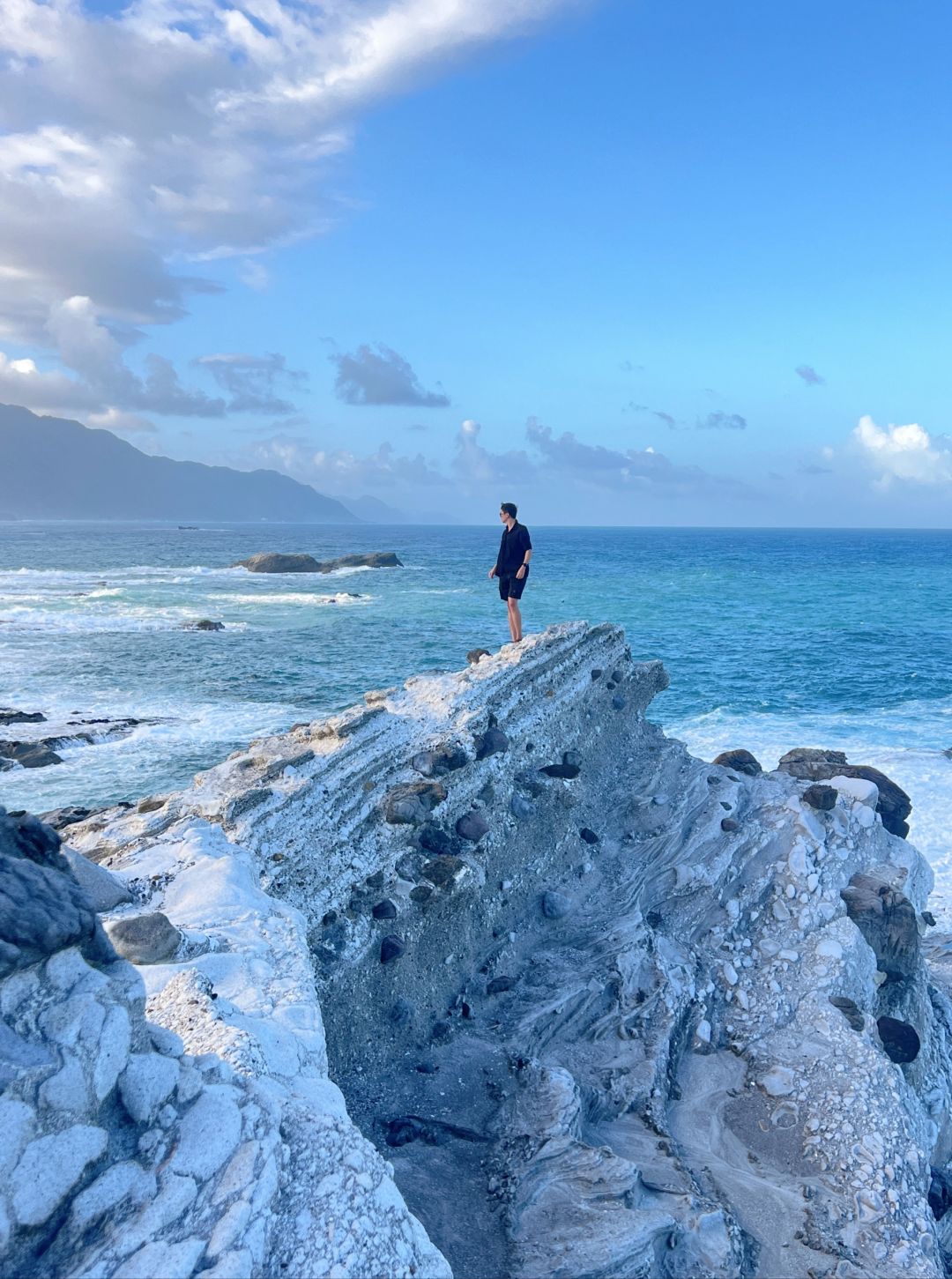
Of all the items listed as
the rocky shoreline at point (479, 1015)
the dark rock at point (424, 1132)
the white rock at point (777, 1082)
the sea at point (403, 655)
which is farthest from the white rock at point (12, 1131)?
the sea at point (403, 655)

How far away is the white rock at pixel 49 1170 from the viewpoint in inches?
160

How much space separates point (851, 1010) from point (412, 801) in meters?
5.99

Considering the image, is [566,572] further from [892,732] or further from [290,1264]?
[290,1264]

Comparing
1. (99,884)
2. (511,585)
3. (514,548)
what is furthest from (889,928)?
(99,884)

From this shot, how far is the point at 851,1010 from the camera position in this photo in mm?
10070

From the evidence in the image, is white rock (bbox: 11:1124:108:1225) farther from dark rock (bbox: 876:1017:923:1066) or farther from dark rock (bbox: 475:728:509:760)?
dark rock (bbox: 876:1017:923:1066)

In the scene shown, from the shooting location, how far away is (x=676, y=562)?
112312 millimetres

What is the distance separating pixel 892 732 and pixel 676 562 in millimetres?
86190

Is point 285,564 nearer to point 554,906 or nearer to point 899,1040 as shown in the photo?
point 554,906

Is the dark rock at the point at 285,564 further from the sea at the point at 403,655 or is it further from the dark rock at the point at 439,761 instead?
the dark rock at the point at 439,761

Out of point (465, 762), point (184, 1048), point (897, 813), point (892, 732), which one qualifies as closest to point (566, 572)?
point (892, 732)

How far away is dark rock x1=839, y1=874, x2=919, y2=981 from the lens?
11.6m

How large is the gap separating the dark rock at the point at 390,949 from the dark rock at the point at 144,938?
114 inches

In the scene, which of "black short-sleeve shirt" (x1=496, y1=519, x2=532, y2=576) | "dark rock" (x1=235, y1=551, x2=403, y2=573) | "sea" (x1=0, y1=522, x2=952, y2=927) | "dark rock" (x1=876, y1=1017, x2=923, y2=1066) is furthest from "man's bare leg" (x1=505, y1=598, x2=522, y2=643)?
"dark rock" (x1=235, y1=551, x2=403, y2=573)
